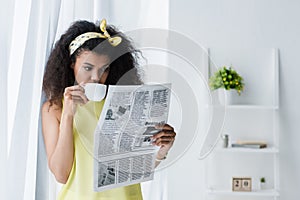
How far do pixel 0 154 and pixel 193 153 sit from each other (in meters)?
1.67

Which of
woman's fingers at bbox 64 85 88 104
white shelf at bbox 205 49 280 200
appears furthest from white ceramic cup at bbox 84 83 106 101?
white shelf at bbox 205 49 280 200

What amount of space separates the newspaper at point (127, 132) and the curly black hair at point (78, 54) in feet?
0.22

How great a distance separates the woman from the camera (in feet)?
3.17

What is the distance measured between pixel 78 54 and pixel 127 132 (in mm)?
230

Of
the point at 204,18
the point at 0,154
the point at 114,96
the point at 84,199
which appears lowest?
the point at 84,199

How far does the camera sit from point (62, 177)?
1035mm

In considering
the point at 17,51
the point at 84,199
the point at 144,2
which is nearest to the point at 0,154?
the point at 17,51

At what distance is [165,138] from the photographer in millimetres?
1043

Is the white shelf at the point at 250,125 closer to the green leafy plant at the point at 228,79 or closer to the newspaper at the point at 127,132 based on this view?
the green leafy plant at the point at 228,79

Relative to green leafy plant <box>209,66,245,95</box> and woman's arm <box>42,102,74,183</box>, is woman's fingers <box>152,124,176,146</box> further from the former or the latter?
green leafy plant <box>209,66,245,95</box>

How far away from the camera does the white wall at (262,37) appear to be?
2.34 metres

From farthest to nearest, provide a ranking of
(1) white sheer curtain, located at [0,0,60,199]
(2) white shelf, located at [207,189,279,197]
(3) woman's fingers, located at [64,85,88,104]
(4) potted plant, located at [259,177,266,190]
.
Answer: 1. (4) potted plant, located at [259,177,266,190]
2. (2) white shelf, located at [207,189,279,197]
3. (3) woman's fingers, located at [64,85,88,104]
4. (1) white sheer curtain, located at [0,0,60,199]

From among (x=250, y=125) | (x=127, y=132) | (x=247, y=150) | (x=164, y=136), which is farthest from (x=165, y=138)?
(x=250, y=125)

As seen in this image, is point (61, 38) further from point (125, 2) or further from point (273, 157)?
point (273, 157)
